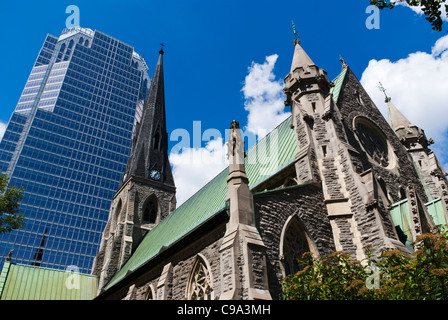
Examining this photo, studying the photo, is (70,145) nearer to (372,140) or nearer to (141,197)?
(141,197)

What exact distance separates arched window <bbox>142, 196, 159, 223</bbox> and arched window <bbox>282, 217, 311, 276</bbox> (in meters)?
18.0

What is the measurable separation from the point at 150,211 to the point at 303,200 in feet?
60.9

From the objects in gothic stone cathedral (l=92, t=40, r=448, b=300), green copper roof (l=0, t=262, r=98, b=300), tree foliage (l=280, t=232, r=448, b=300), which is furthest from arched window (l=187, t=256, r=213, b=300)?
green copper roof (l=0, t=262, r=98, b=300)

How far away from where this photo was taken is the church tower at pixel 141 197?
80.7 ft

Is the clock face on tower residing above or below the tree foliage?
above

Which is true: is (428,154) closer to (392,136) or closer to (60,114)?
(392,136)

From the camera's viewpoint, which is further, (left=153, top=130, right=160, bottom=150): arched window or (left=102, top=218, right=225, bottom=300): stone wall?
(left=153, top=130, right=160, bottom=150): arched window

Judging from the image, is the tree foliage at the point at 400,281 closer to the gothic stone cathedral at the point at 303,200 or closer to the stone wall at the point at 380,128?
the gothic stone cathedral at the point at 303,200

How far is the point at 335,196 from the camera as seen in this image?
1227 centimetres

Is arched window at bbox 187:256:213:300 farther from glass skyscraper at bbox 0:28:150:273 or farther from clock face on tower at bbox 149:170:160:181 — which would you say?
glass skyscraper at bbox 0:28:150:273

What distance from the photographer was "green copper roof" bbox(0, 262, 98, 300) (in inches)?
842
